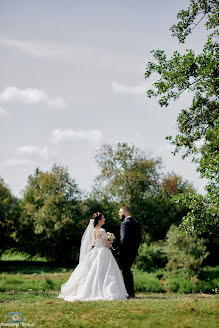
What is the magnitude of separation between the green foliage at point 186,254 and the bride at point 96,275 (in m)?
11.3

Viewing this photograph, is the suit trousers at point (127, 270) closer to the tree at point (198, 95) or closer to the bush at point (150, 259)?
the tree at point (198, 95)

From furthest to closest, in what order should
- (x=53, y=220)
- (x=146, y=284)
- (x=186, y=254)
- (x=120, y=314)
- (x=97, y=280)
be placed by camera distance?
(x=53, y=220) → (x=186, y=254) → (x=146, y=284) → (x=97, y=280) → (x=120, y=314)

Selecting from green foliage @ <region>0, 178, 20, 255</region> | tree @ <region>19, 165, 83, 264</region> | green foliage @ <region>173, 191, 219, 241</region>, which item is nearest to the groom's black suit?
green foliage @ <region>173, 191, 219, 241</region>

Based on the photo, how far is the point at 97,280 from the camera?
34.4 ft

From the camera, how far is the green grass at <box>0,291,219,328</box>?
7.84m

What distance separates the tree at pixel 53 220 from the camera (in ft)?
98.5

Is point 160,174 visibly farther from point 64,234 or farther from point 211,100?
point 211,100

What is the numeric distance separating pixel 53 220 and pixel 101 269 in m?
19.7

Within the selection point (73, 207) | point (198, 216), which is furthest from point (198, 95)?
point (73, 207)

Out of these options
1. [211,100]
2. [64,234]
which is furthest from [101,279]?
[64,234]

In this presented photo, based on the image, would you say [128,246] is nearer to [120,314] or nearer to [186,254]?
[120,314]

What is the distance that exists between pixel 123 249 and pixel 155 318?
10.3ft

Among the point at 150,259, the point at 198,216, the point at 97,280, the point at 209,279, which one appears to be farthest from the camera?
the point at 150,259

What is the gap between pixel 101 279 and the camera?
1056cm
